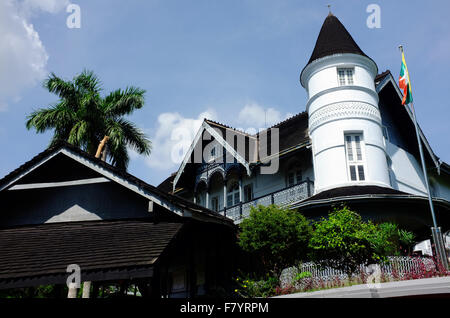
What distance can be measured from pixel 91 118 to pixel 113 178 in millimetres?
12820

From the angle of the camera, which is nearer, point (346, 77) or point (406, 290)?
point (406, 290)

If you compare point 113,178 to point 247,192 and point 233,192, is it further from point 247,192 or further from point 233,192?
point 233,192

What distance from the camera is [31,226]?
1348 cm

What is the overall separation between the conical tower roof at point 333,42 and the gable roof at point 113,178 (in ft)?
38.6

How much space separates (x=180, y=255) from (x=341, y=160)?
9155mm

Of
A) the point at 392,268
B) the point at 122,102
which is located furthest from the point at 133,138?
the point at 392,268

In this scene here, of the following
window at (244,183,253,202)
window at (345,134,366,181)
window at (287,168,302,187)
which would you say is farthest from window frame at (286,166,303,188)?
window at (345,134,366,181)

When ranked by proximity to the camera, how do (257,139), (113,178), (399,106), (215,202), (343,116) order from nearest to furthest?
(113,178) < (343,116) < (399,106) < (257,139) < (215,202)

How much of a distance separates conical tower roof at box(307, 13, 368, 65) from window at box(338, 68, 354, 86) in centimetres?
88

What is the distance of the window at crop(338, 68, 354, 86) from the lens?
21.1 m

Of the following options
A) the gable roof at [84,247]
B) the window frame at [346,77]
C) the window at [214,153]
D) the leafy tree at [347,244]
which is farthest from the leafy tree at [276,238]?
the window at [214,153]

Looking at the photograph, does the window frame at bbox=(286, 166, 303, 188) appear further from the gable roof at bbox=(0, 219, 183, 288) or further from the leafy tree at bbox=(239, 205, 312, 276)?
the gable roof at bbox=(0, 219, 183, 288)

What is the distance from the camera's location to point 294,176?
23000 millimetres
